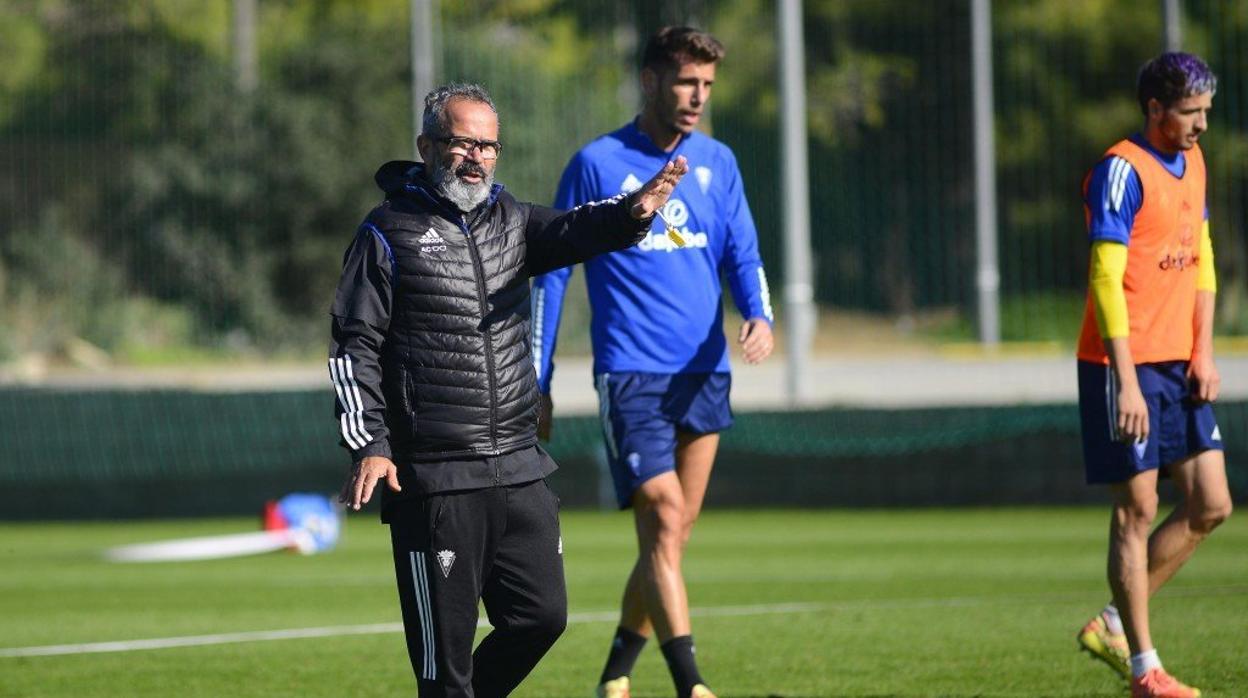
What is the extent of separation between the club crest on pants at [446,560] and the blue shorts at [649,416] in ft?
5.46

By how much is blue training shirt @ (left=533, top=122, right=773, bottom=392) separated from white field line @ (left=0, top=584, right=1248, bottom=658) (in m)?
2.85

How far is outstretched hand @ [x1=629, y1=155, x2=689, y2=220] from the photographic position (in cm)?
592

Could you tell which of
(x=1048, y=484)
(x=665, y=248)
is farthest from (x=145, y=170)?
(x=665, y=248)

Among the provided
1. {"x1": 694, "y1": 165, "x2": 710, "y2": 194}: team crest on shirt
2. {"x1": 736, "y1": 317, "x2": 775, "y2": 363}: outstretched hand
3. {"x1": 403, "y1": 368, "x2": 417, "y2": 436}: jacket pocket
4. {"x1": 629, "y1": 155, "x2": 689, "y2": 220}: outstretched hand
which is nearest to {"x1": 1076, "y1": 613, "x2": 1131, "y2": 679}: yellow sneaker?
{"x1": 736, "y1": 317, "x2": 775, "y2": 363}: outstretched hand

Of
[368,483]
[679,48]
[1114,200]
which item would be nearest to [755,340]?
[679,48]

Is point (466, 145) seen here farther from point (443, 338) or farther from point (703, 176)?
point (703, 176)

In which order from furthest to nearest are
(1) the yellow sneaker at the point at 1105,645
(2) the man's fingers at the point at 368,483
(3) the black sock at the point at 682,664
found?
1. (1) the yellow sneaker at the point at 1105,645
2. (3) the black sock at the point at 682,664
3. (2) the man's fingers at the point at 368,483

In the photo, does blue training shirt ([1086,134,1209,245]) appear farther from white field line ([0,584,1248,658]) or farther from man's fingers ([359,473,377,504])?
white field line ([0,584,1248,658])

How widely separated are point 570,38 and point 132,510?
13067 mm

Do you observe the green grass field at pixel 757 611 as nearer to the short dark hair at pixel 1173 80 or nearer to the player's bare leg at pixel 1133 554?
the player's bare leg at pixel 1133 554

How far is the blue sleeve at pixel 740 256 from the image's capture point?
7.81 meters

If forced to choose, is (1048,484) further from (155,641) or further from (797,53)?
(155,641)

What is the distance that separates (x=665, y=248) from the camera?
7680 mm

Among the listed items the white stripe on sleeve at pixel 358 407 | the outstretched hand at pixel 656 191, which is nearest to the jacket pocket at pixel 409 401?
the white stripe on sleeve at pixel 358 407
